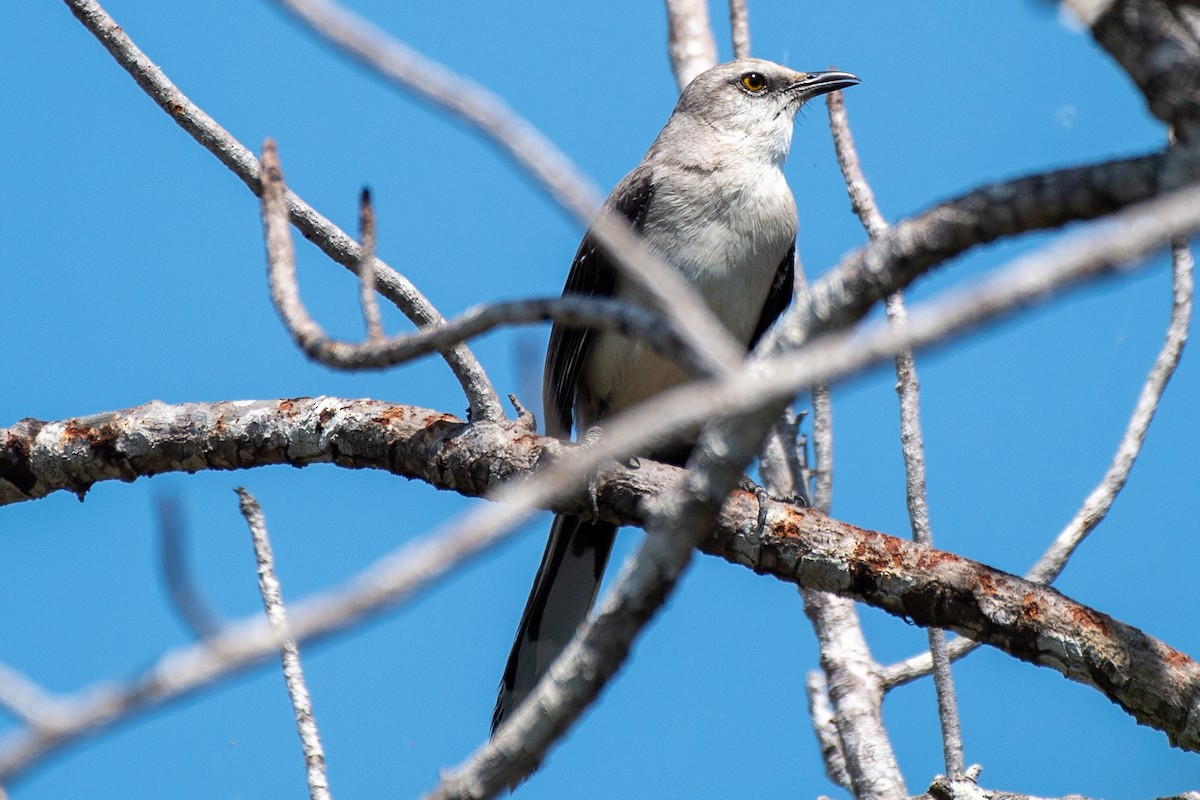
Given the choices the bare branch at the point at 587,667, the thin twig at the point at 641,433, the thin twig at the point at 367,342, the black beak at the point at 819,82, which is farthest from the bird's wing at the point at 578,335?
the thin twig at the point at 641,433

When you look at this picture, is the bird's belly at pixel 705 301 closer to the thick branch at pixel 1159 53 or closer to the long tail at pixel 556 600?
the long tail at pixel 556 600

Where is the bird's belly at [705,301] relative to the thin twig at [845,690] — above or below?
above

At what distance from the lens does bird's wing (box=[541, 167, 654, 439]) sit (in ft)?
20.3

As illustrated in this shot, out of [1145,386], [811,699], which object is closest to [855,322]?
[1145,386]

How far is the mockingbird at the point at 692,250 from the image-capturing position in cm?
566

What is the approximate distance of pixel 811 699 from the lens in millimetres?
5426

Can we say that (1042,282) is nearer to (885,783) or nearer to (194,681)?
(194,681)

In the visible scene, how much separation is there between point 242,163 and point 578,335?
1.99 meters

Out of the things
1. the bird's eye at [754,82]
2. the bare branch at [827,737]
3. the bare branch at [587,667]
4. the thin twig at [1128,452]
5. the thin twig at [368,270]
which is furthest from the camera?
the bird's eye at [754,82]

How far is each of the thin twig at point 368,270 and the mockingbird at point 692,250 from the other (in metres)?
2.54

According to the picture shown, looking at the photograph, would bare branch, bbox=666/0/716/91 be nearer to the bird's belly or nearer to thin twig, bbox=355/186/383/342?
the bird's belly

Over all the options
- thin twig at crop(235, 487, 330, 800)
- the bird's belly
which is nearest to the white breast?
the bird's belly

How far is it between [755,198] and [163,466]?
3.02 metres

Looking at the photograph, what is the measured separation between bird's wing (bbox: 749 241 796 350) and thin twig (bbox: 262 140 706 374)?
360 centimetres
